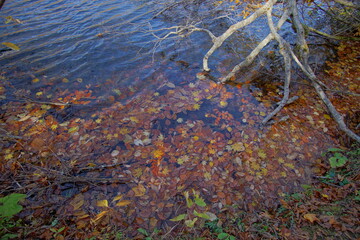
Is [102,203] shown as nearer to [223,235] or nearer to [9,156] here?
[223,235]

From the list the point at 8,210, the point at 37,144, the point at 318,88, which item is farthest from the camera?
the point at 318,88

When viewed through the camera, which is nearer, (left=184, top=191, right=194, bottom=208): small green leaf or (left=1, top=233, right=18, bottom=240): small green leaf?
(left=1, top=233, right=18, bottom=240): small green leaf

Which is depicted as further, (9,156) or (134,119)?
(134,119)

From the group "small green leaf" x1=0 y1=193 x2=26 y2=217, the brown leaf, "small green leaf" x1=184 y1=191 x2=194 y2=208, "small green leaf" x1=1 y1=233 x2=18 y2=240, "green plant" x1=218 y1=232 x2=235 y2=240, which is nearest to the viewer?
"small green leaf" x1=0 y1=193 x2=26 y2=217

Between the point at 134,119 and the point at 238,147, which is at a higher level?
the point at 134,119

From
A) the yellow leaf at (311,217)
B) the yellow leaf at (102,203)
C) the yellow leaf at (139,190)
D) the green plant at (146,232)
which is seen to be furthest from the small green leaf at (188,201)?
the yellow leaf at (311,217)

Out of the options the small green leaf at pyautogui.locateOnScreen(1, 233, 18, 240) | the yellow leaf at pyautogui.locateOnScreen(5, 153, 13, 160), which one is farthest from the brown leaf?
the small green leaf at pyautogui.locateOnScreen(1, 233, 18, 240)

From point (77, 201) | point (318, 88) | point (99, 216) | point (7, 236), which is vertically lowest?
point (99, 216)

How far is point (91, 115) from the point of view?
5316 mm

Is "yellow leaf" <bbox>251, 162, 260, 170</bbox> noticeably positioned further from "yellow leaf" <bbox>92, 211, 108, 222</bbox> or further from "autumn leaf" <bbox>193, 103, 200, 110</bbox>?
"yellow leaf" <bbox>92, 211, 108, 222</bbox>

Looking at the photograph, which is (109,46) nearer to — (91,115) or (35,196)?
(91,115)

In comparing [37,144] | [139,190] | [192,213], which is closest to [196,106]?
[139,190]

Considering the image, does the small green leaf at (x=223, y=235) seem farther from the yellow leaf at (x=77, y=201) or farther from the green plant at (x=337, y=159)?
the green plant at (x=337, y=159)

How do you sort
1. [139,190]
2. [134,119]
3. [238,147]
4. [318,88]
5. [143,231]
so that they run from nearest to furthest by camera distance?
[143,231] < [139,190] < [238,147] < [134,119] < [318,88]
